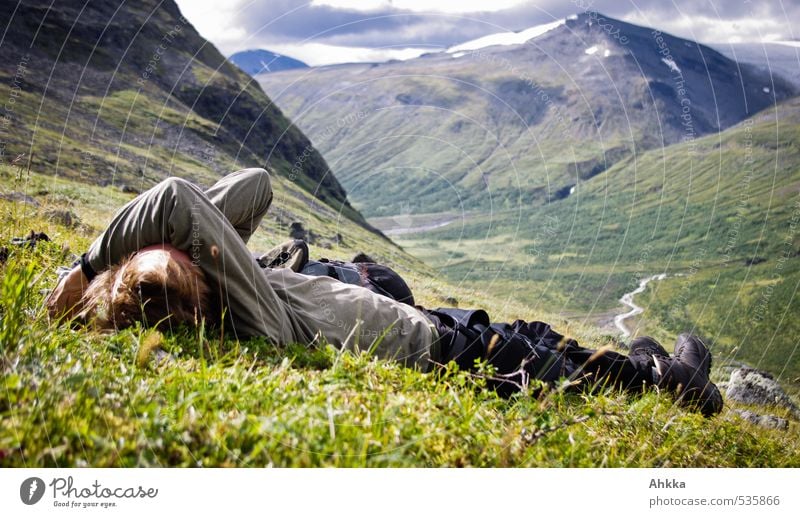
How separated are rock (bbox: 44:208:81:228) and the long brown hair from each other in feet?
22.9

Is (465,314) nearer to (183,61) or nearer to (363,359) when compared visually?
(363,359)

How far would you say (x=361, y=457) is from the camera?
2.71 m

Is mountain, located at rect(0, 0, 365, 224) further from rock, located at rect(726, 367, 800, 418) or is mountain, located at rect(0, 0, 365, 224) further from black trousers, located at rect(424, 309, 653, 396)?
black trousers, located at rect(424, 309, 653, 396)

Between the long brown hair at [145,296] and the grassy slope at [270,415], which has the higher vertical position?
the long brown hair at [145,296]

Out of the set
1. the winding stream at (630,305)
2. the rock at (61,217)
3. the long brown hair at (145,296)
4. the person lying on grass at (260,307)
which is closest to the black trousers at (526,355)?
the person lying on grass at (260,307)

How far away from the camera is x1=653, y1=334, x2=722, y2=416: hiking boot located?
16.6 feet

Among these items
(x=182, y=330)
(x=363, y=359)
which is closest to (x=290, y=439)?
(x=363, y=359)

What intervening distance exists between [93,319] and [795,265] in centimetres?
17135

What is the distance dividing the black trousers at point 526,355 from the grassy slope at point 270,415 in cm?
35

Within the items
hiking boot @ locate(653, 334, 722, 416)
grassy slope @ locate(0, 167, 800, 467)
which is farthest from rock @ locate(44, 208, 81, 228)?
hiking boot @ locate(653, 334, 722, 416)

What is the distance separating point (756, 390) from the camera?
431 inches

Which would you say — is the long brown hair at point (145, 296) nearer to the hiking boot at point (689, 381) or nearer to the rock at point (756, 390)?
the hiking boot at point (689, 381)

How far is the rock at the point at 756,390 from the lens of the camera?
1047 centimetres

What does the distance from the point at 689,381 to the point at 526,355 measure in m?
1.70
